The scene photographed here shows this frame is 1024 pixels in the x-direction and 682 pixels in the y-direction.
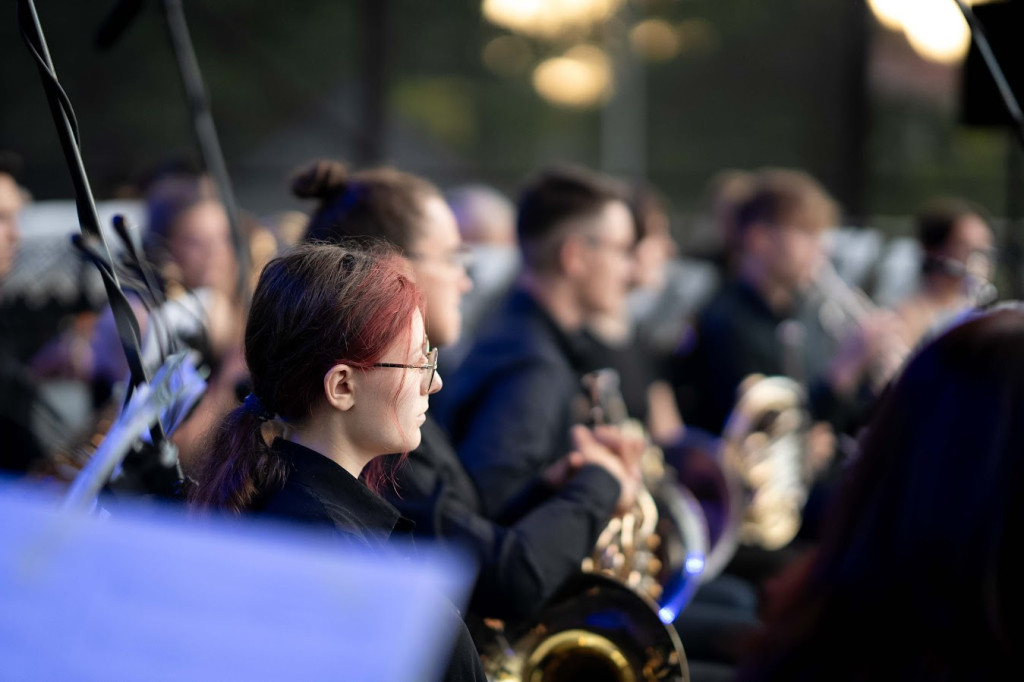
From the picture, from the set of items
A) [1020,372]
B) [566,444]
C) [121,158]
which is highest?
[1020,372]

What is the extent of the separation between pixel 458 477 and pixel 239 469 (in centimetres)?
62

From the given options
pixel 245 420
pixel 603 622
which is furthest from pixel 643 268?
pixel 245 420

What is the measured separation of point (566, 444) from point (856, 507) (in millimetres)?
1404

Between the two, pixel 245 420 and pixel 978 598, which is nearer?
pixel 978 598

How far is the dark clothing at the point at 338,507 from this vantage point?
1.33 meters

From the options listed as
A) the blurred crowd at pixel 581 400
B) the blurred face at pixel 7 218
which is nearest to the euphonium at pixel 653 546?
the blurred crowd at pixel 581 400

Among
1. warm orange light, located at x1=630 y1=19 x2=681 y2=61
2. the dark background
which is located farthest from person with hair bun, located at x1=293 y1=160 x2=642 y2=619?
warm orange light, located at x1=630 y1=19 x2=681 y2=61

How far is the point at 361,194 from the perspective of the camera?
212 centimetres

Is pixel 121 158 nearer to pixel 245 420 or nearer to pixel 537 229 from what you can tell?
pixel 537 229

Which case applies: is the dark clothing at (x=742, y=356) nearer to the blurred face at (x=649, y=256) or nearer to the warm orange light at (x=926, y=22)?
the blurred face at (x=649, y=256)

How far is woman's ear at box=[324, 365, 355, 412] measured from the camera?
144cm

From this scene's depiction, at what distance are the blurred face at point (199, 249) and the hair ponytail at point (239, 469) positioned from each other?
6.35ft

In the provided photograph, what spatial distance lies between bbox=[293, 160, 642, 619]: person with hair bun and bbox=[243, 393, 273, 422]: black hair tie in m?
0.29

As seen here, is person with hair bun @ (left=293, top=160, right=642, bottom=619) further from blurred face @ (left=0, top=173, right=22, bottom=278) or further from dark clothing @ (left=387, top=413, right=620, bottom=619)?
blurred face @ (left=0, top=173, right=22, bottom=278)
